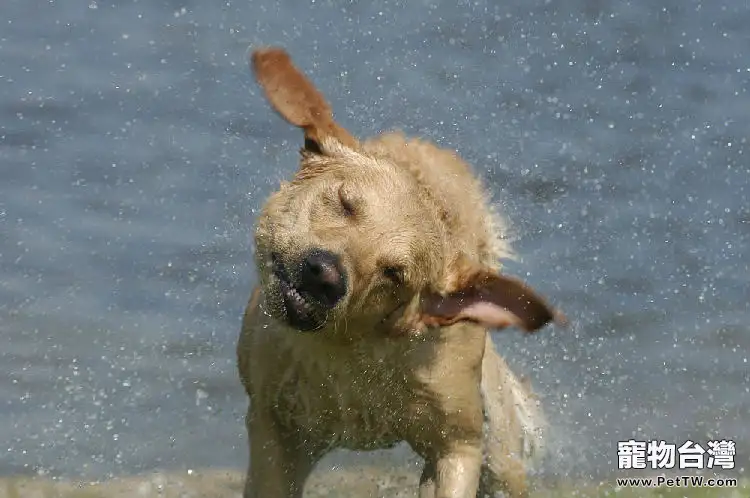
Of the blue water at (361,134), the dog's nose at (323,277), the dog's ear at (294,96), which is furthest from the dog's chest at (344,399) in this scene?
the blue water at (361,134)

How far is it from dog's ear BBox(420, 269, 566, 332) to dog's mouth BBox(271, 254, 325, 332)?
1.70ft

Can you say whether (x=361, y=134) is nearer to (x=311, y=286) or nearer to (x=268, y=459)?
(x=268, y=459)

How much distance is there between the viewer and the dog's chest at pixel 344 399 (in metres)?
5.46

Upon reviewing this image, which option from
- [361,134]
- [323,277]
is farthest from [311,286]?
[361,134]

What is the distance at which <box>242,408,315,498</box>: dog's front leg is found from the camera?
227 inches

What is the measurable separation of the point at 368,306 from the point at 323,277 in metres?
0.34

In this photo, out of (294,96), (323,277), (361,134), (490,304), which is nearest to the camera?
(323,277)

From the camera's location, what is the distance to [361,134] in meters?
8.98

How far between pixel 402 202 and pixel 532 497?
294 centimetres

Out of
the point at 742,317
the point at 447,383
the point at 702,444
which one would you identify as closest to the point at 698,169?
the point at 742,317

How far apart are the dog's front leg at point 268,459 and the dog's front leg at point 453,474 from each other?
2.06 ft

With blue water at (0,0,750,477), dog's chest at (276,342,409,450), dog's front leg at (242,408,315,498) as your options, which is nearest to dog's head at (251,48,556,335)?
dog's chest at (276,342,409,450)

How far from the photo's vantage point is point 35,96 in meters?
10.5

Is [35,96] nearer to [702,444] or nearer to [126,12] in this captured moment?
[126,12]
